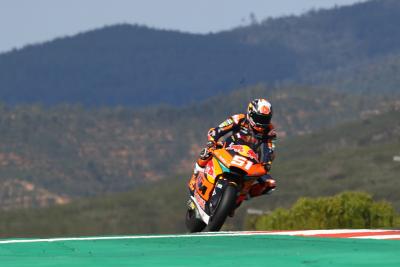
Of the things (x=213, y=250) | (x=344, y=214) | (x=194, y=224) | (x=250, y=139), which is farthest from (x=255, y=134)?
(x=344, y=214)

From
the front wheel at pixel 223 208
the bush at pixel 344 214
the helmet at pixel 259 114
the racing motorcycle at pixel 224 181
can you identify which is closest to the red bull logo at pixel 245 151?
the racing motorcycle at pixel 224 181

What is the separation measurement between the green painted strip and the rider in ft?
12.8

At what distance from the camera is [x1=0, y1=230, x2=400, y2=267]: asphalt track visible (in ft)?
39.2

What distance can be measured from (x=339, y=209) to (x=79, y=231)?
114650 millimetres

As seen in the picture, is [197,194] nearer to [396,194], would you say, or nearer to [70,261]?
[70,261]

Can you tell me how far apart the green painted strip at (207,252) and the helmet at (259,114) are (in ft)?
12.7

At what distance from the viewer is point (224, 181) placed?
19.7 meters

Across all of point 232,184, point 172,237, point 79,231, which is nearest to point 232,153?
point 232,184

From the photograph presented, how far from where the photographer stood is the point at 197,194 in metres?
20.6

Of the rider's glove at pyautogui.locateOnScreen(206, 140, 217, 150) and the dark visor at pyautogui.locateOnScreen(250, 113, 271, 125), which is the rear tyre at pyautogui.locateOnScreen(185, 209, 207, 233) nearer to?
the rider's glove at pyautogui.locateOnScreen(206, 140, 217, 150)

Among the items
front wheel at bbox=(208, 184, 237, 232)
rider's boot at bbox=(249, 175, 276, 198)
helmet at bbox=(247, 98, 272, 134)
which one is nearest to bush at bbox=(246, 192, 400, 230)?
rider's boot at bbox=(249, 175, 276, 198)

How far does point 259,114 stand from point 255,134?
42cm

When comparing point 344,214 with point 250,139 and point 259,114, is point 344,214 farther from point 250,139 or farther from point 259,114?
point 259,114

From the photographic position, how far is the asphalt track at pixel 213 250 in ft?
39.2
